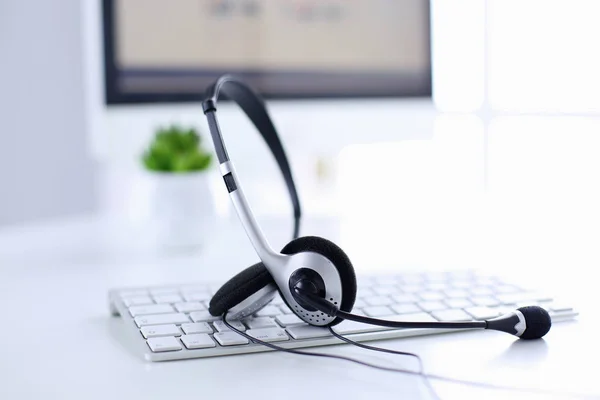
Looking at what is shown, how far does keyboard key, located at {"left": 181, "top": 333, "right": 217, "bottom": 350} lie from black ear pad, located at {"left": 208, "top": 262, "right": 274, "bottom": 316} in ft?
0.12

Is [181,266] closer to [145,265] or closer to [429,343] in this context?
[145,265]

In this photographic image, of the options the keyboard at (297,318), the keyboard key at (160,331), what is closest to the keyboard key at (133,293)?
the keyboard at (297,318)

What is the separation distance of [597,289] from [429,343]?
0.92 feet

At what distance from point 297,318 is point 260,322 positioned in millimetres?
29

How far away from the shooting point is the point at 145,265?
883 millimetres

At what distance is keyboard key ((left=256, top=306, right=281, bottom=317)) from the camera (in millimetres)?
576

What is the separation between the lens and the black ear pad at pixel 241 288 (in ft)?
1.77

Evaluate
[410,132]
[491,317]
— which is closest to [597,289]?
[491,317]

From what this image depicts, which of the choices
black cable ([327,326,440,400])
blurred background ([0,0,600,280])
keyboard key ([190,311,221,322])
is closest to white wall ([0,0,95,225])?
blurred background ([0,0,600,280])

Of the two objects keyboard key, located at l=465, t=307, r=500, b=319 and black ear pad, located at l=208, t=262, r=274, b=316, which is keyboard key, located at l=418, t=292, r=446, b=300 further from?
black ear pad, located at l=208, t=262, r=274, b=316

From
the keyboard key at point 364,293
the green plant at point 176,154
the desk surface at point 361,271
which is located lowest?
the desk surface at point 361,271

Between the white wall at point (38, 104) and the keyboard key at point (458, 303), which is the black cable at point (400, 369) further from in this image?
the white wall at point (38, 104)

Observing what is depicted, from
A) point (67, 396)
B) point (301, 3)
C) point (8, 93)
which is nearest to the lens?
point (67, 396)

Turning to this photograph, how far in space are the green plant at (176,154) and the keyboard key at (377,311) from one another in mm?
439
